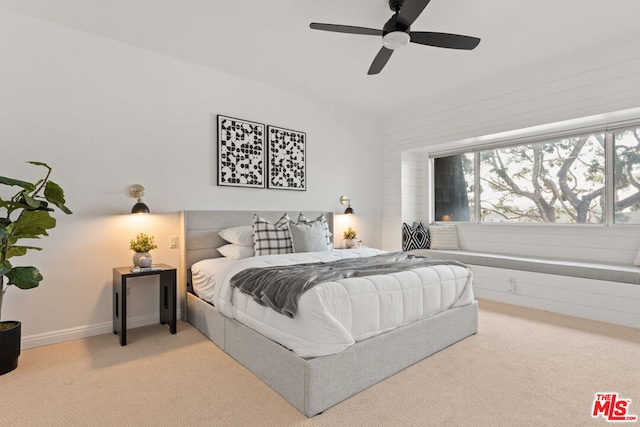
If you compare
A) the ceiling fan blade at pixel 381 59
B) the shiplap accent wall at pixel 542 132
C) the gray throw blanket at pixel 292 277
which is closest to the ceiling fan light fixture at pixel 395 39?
the ceiling fan blade at pixel 381 59

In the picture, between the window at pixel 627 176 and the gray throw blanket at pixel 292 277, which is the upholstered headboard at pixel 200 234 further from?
the window at pixel 627 176

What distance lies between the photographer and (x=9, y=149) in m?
2.69

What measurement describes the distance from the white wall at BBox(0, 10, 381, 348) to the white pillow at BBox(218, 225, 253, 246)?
378 millimetres

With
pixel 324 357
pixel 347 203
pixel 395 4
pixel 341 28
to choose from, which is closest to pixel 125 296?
pixel 324 357

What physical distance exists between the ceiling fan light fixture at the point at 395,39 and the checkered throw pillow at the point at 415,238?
3160mm

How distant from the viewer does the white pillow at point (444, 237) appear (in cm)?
505

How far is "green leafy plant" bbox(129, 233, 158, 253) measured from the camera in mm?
3035

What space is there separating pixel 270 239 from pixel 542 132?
3.62 meters

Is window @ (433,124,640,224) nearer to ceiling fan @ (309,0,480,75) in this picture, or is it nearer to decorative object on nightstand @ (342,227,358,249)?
decorative object on nightstand @ (342,227,358,249)

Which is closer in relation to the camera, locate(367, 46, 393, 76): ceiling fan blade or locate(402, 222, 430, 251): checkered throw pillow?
locate(367, 46, 393, 76): ceiling fan blade

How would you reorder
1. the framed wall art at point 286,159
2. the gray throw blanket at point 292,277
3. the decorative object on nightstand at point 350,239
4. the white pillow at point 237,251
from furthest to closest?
1. the decorative object on nightstand at point 350,239
2. the framed wall art at point 286,159
3. the white pillow at point 237,251
4. the gray throw blanket at point 292,277

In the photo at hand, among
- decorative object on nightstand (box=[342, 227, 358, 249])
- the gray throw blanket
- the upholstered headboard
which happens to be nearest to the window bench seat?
decorative object on nightstand (box=[342, 227, 358, 249])

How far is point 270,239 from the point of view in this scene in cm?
343

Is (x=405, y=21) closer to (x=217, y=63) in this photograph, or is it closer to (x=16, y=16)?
(x=217, y=63)
